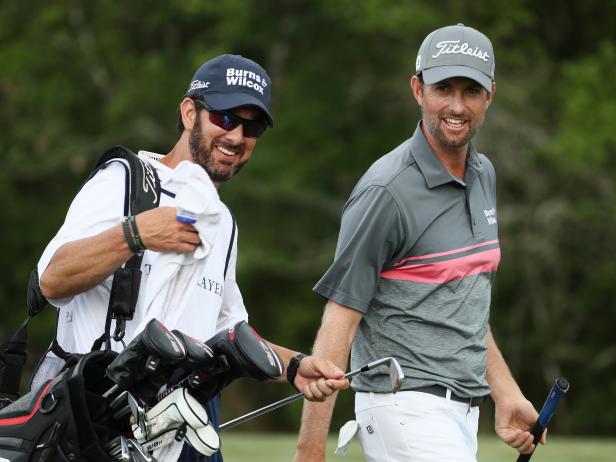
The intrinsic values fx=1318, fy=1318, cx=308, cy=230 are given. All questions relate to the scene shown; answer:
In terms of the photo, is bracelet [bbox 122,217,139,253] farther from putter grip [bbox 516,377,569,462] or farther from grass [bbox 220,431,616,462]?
grass [bbox 220,431,616,462]

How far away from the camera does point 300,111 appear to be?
2486cm

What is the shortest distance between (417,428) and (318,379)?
0.47 metres

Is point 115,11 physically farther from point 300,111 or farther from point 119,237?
point 119,237

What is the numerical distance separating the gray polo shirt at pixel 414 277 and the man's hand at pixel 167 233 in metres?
0.99

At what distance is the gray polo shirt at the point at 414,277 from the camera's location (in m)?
4.61

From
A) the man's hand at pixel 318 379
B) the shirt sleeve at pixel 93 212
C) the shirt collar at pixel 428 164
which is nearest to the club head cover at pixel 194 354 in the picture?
the shirt sleeve at pixel 93 212

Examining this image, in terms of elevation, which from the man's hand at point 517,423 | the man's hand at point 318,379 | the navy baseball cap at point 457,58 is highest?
the navy baseball cap at point 457,58

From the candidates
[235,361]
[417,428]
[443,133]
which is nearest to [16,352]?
[235,361]

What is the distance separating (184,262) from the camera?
381 cm

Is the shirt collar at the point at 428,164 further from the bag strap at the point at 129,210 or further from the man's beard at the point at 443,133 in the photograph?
the bag strap at the point at 129,210

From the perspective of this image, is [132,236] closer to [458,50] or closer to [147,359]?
[147,359]

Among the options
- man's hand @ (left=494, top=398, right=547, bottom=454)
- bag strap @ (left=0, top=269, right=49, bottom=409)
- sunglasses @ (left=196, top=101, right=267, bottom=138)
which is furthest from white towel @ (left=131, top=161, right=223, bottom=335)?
man's hand @ (left=494, top=398, right=547, bottom=454)

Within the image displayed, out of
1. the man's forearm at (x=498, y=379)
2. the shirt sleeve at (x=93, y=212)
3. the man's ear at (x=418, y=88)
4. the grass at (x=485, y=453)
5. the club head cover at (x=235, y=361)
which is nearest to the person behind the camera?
the club head cover at (x=235, y=361)

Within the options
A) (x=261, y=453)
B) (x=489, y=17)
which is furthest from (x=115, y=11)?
(x=261, y=453)
